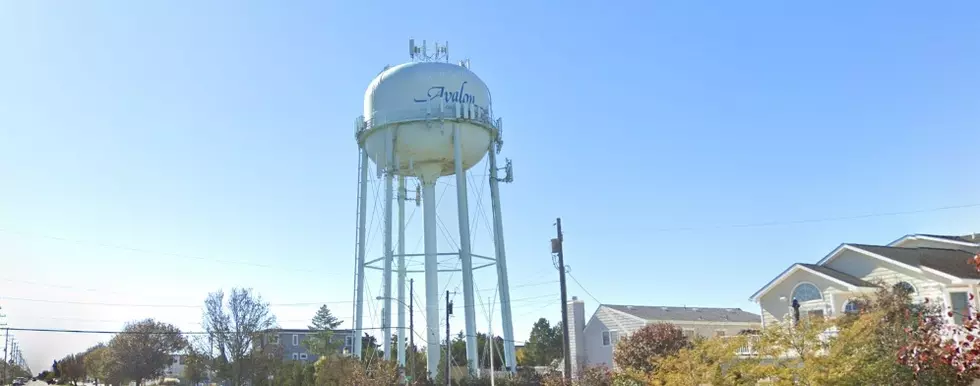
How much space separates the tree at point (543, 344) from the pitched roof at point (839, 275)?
116ft

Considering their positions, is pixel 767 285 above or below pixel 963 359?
above

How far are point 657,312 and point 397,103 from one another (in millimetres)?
15978

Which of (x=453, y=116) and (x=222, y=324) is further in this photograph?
(x=222, y=324)

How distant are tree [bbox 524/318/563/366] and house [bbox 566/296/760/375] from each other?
2178 cm

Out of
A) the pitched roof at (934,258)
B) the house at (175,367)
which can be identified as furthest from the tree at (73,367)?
the pitched roof at (934,258)

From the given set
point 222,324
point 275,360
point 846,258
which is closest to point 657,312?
point 846,258

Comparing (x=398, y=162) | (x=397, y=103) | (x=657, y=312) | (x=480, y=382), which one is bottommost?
(x=480, y=382)

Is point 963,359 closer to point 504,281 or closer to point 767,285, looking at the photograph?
point 767,285

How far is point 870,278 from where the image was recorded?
27.2m

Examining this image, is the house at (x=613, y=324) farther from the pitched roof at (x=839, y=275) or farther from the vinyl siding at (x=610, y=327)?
the pitched roof at (x=839, y=275)

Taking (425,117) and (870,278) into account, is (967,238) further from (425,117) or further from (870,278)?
(425,117)

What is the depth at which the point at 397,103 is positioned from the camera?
34375 millimetres

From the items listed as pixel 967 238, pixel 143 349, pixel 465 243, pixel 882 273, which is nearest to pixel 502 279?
pixel 465 243

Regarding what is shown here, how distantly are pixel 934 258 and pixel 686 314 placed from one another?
15767 mm
